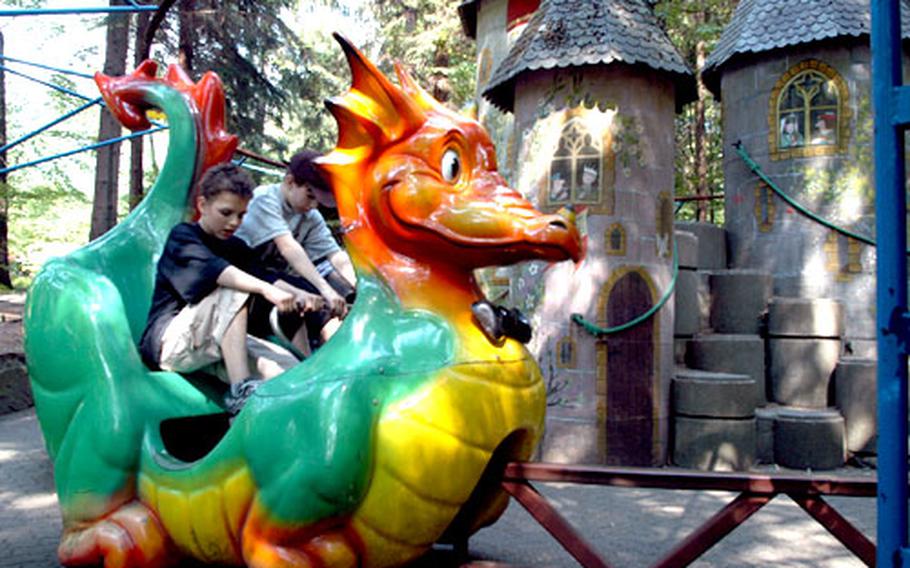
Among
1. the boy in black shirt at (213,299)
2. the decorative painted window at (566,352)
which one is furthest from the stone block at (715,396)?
the boy in black shirt at (213,299)

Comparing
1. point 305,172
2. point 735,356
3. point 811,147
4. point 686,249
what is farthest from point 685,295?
point 305,172

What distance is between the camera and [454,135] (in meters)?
2.70

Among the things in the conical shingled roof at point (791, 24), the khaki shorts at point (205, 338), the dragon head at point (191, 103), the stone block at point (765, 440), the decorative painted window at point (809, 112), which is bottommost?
the stone block at point (765, 440)

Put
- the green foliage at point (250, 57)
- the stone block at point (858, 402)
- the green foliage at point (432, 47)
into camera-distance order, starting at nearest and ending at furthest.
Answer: the stone block at point (858, 402) → the green foliage at point (250, 57) → the green foliage at point (432, 47)

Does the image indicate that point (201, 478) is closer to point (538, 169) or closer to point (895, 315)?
point (895, 315)

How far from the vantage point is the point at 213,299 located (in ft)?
9.95

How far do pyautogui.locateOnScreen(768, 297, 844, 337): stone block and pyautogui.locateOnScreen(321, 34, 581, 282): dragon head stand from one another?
5213 mm

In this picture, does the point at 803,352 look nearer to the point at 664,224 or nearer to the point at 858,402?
the point at 858,402

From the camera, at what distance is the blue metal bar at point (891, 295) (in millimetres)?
1782

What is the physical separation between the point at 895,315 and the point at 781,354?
5.64 m

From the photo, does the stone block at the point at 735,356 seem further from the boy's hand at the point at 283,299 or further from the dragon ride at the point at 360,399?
the boy's hand at the point at 283,299

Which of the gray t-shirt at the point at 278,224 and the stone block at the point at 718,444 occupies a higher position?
the gray t-shirt at the point at 278,224

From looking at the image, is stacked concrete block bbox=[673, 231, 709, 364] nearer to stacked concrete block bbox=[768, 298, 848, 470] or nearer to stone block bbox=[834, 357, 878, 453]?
stacked concrete block bbox=[768, 298, 848, 470]

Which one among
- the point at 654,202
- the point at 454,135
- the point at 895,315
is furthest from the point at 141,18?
the point at 895,315
